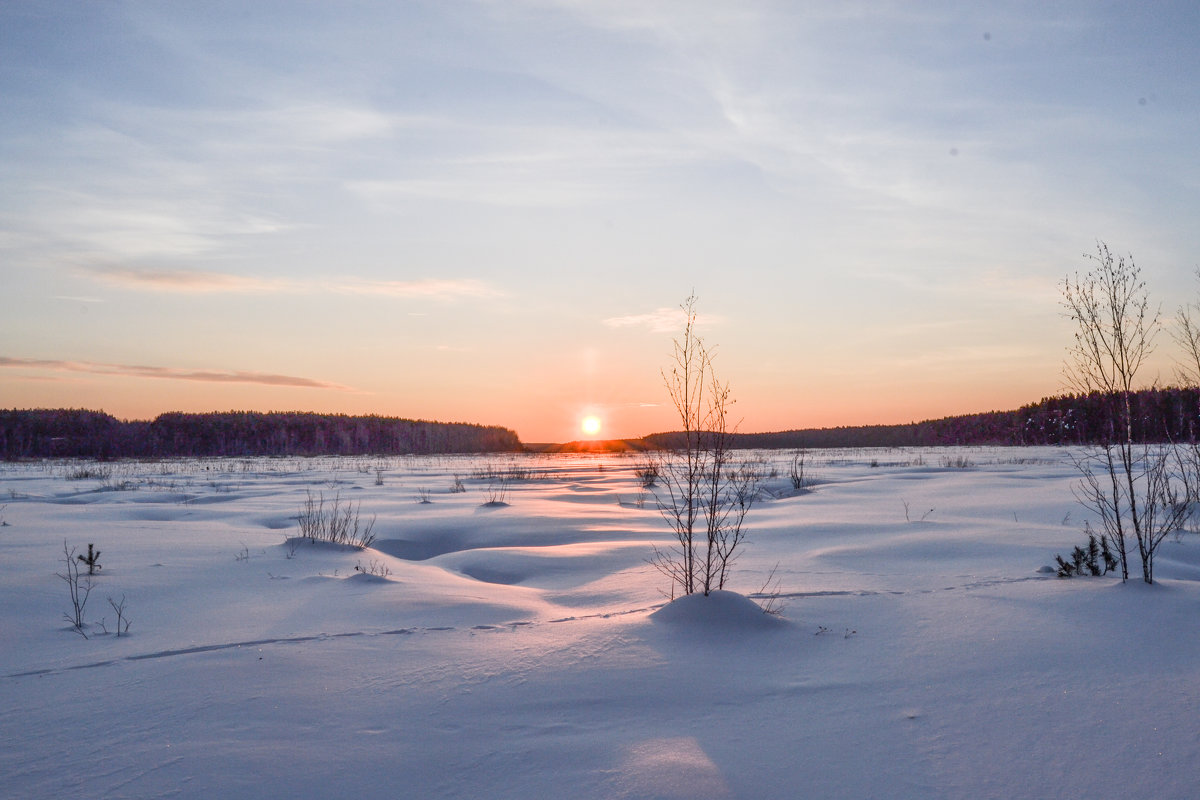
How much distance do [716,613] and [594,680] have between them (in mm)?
1175

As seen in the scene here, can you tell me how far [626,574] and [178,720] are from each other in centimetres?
389

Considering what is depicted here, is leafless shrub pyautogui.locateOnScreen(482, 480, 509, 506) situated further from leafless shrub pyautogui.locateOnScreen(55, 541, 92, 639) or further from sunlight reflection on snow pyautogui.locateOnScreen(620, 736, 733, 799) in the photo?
sunlight reflection on snow pyautogui.locateOnScreen(620, 736, 733, 799)

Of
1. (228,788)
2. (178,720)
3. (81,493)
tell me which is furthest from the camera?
(81,493)

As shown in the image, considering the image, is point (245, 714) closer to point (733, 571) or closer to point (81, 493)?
point (733, 571)

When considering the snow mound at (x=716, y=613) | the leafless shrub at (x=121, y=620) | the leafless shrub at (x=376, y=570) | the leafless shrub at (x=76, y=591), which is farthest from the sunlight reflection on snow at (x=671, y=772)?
the leafless shrub at (x=376, y=570)

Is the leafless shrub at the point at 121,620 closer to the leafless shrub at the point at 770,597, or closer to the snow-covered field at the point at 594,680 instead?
the snow-covered field at the point at 594,680

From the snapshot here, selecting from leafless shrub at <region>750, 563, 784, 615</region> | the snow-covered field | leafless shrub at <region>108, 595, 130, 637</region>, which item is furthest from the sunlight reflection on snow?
leafless shrub at <region>108, 595, 130, 637</region>

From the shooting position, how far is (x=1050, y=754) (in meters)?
2.44

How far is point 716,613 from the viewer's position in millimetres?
4137

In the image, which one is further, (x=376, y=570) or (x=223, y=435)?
(x=223, y=435)

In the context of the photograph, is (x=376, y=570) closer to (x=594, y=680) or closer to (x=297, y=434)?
(x=594, y=680)

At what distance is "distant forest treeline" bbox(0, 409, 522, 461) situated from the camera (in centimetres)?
5769

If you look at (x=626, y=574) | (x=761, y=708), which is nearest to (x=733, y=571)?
(x=626, y=574)

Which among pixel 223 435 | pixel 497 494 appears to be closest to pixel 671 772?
pixel 497 494
